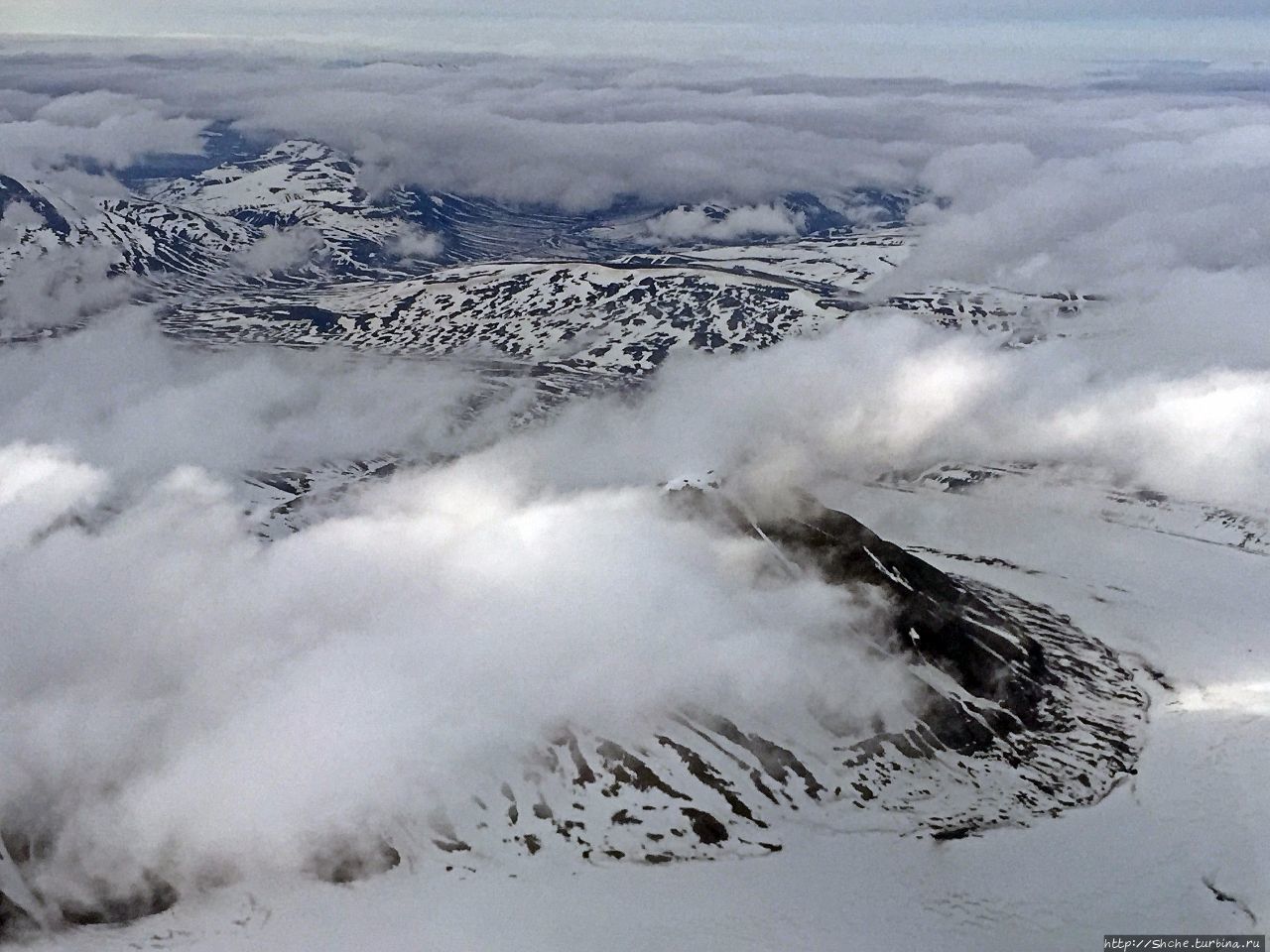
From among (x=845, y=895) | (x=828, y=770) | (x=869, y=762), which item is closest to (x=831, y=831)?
(x=845, y=895)

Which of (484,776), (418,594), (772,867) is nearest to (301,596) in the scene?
(418,594)

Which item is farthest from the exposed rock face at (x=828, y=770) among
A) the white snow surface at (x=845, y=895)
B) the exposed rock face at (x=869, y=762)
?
the white snow surface at (x=845, y=895)

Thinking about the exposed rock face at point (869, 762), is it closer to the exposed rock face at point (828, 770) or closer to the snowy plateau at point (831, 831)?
the exposed rock face at point (828, 770)

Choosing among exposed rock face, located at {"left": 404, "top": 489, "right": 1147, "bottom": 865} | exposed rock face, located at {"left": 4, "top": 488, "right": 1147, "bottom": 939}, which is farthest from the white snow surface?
exposed rock face, located at {"left": 404, "top": 489, "right": 1147, "bottom": 865}

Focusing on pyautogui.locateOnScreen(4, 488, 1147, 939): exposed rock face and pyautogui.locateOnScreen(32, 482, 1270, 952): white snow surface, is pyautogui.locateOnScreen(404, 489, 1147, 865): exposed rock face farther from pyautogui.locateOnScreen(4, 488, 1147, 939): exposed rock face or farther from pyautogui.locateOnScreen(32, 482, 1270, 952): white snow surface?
pyautogui.locateOnScreen(32, 482, 1270, 952): white snow surface

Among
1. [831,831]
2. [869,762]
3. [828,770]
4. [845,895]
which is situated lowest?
[845,895]

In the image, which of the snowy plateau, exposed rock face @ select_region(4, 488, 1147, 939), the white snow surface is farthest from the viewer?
exposed rock face @ select_region(4, 488, 1147, 939)

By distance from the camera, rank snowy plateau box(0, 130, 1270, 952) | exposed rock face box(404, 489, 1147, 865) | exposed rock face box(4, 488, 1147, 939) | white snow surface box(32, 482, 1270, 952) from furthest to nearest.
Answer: exposed rock face box(404, 489, 1147, 865) → exposed rock face box(4, 488, 1147, 939) → snowy plateau box(0, 130, 1270, 952) → white snow surface box(32, 482, 1270, 952)

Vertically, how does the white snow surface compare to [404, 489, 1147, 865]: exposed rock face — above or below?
below

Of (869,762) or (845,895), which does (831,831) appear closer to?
(845,895)

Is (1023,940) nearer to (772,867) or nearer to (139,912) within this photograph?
(772,867)

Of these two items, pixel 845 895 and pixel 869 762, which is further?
pixel 869 762
